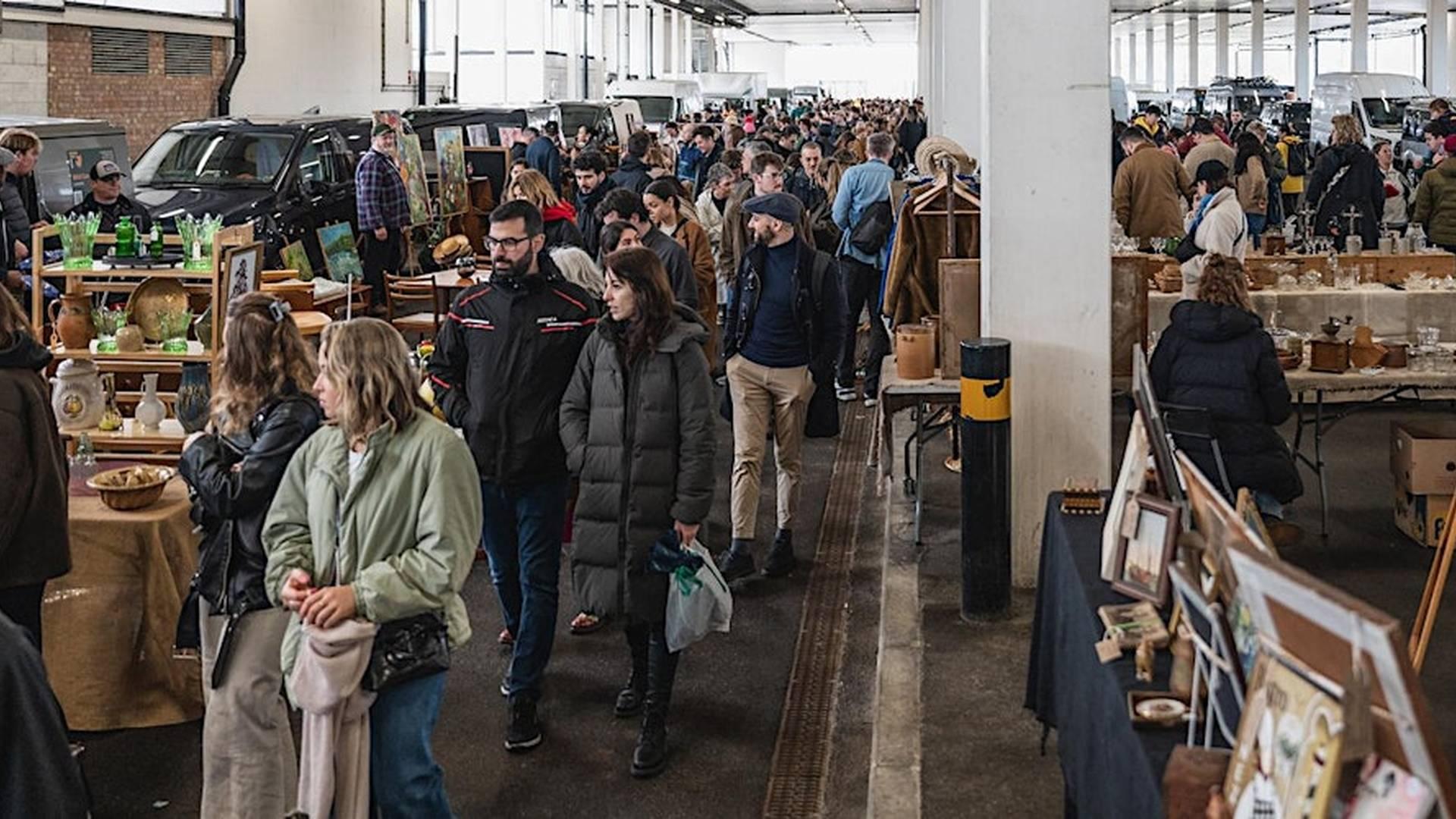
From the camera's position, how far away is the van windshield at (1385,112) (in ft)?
85.5

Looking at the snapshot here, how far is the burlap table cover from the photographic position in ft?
19.3

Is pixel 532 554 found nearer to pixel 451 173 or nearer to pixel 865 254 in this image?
pixel 865 254

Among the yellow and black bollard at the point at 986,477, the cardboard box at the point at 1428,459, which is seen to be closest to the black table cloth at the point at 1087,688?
the yellow and black bollard at the point at 986,477

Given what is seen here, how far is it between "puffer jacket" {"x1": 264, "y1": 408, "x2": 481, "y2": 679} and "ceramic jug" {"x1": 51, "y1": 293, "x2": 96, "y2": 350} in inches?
134

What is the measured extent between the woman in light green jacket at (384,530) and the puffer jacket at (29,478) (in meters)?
0.95

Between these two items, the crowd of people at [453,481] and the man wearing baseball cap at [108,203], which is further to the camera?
the man wearing baseball cap at [108,203]

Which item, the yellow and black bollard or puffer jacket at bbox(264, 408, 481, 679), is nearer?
puffer jacket at bbox(264, 408, 481, 679)

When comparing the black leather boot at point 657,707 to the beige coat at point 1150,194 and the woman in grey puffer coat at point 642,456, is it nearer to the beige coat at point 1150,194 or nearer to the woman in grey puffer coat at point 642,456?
the woman in grey puffer coat at point 642,456

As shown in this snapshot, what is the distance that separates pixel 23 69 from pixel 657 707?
1383cm

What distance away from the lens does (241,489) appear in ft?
15.4

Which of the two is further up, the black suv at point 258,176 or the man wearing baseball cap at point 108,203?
the black suv at point 258,176

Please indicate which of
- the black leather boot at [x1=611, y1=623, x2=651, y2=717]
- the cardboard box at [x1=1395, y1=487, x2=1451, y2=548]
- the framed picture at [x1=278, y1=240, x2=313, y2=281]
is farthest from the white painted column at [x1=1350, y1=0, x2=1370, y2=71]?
the black leather boot at [x1=611, y1=623, x2=651, y2=717]

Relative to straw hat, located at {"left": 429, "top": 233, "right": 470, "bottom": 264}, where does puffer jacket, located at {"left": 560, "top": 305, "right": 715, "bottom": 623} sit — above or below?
below

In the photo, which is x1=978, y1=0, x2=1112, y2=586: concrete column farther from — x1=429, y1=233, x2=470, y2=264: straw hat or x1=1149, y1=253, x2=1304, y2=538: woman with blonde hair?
x1=429, y1=233, x2=470, y2=264: straw hat
